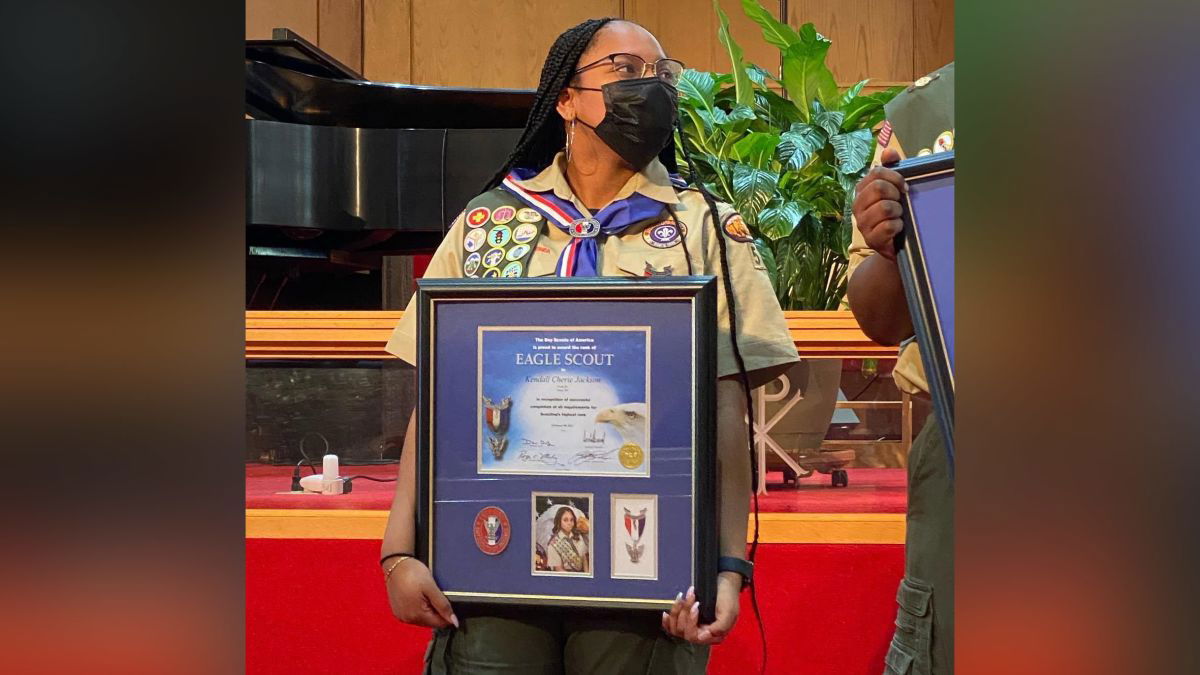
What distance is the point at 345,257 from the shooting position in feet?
17.3

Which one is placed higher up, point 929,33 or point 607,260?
point 929,33

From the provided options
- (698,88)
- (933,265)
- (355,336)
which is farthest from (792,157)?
(933,265)

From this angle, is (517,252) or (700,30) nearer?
(517,252)

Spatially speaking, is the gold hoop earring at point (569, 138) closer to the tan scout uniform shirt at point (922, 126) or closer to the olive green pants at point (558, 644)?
the tan scout uniform shirt at point (922, 126)

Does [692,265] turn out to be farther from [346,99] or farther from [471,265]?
[346,99]

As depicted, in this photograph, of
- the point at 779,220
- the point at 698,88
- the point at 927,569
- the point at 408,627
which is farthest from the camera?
the point at 698,88

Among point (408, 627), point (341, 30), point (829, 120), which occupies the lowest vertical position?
point (408, 627)

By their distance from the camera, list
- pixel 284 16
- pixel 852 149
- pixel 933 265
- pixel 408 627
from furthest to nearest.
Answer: pixel 284 16 < pixel 852 149 < pixel 408 627 < pixel 933 265

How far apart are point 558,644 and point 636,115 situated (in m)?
0.70

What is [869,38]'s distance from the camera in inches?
271
